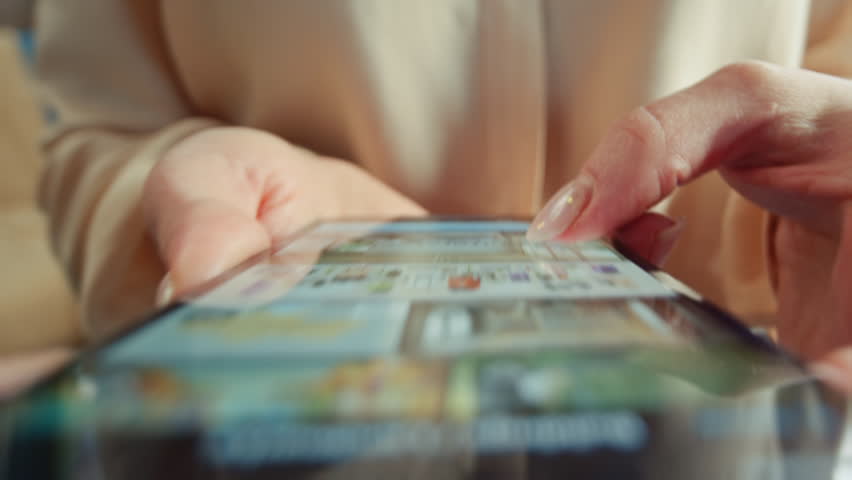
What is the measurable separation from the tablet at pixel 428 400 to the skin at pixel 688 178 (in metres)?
0.05

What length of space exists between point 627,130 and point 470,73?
10cm

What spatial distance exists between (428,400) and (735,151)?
6.4 inches

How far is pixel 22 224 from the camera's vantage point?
66 cm

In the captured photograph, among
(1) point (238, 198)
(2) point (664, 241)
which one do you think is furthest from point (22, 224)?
(2) point (664, 241)

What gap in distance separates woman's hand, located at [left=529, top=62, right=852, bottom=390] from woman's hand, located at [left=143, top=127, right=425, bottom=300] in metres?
0.10

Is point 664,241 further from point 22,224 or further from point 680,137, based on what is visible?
point 22,224

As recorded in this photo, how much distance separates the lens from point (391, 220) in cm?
24

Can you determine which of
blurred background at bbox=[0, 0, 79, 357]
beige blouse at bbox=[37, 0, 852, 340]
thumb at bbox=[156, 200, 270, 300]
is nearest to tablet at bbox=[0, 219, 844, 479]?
thumb at bbox=[156, 200, 270, 300]

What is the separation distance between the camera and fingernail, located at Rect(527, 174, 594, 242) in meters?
0.18

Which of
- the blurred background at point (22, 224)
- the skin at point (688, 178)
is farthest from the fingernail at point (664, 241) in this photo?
the blurred background at point (22, 224)

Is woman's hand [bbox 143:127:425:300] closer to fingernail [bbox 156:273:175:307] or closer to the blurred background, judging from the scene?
fingernail [bbox 156:273:175:307]

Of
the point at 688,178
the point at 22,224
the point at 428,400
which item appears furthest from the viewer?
the point at 22,224

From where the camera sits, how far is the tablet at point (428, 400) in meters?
0.08

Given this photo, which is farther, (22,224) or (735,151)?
(22,224)
